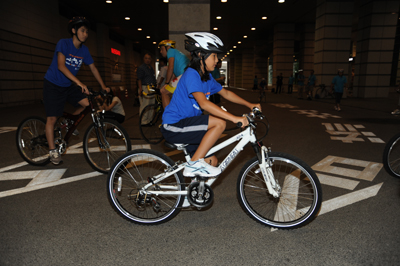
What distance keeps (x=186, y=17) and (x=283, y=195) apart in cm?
766

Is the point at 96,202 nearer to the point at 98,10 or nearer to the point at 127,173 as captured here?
the point at 127,173

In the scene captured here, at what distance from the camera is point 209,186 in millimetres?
2832

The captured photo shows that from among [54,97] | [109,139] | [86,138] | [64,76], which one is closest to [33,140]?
[54,97]

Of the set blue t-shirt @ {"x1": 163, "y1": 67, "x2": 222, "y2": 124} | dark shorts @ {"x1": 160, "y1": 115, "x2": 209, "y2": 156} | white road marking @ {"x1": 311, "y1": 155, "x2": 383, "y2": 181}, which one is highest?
blue t-shirt @ {"x1": 163, "y1": 67, "x2": 222, "y2": 124}

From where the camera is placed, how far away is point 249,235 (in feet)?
8.82

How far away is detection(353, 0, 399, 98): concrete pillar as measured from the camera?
1839cm

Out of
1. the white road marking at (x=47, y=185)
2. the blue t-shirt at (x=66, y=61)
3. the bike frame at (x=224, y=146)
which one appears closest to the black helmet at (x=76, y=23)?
the blue t-shirt at (x=66, y=61)

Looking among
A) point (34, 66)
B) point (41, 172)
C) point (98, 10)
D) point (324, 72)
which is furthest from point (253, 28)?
point (41, 172)

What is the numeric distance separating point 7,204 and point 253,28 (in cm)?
2968

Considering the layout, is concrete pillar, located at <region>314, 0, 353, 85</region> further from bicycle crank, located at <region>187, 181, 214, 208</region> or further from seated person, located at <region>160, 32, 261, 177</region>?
bicycle crank, located at <region>187, 181, 214, 208</region>

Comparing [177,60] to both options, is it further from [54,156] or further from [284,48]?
[284,48]

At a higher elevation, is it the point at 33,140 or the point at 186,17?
the point at 186,17

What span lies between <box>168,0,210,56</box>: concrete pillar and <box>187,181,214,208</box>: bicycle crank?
729cm

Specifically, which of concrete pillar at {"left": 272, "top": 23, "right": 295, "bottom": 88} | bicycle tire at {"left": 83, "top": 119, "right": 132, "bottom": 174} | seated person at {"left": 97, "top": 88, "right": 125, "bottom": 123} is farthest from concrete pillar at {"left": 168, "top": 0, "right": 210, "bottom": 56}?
concrete pillar at {"left": 272, "top": 23, "right": 295, "bottom": 88}
